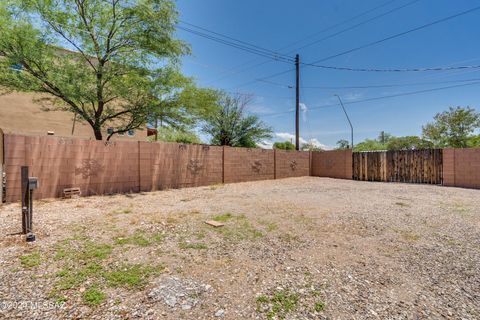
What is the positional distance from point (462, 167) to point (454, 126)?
1521 cm

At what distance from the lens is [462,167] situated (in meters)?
9.71

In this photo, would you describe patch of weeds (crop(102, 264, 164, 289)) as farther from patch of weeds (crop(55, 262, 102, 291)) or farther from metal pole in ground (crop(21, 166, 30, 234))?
metal pole in ground (crop(21, 166, 30, 234))

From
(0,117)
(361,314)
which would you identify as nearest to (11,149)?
(361,314)

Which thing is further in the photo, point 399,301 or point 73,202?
point 73,202

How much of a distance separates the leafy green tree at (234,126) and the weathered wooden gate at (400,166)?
7731 millimetres

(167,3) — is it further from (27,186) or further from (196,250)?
(196,250)

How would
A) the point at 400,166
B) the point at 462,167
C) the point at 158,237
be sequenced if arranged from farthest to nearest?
the point at 400,166 → the point at 462,167 → the point at 158,237

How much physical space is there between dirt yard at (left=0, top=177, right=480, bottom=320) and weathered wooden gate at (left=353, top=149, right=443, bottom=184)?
278 inches

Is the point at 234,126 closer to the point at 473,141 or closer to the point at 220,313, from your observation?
the point at 220,313

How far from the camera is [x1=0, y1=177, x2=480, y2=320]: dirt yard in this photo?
1.87 m

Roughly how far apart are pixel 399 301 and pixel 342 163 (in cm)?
1264

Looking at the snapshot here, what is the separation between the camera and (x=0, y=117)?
11656 millimetres

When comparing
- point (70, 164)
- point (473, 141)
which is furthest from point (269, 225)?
point (473, 141)

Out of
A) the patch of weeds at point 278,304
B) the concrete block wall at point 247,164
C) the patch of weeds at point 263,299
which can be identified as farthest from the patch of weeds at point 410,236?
the concrete block wall at point 247,164
